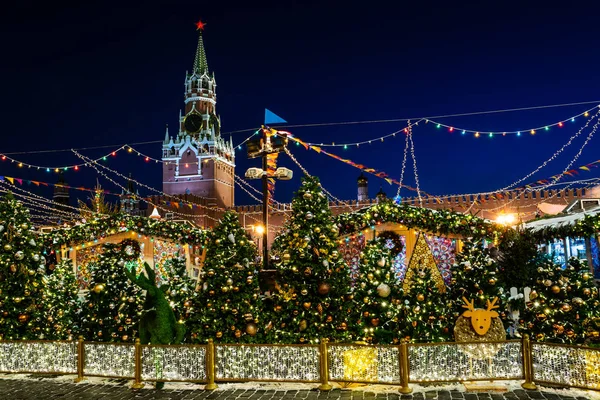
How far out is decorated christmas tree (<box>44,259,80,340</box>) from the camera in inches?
359

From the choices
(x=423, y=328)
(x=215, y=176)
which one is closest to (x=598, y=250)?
(x=423, y=328)

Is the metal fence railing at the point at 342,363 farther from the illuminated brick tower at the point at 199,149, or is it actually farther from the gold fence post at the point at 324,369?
the illuminated brick tower at the point at 199,149

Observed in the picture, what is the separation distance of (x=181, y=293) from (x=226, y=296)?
2.02 meters

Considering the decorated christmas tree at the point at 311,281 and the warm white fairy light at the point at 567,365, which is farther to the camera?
the decorated christmas tree at the point at 311,281

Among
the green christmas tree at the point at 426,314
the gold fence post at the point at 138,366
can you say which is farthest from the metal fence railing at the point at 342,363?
the green christmas tree at the point at 426,314

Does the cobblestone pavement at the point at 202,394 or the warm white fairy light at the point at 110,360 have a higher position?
the warm white fairy light at the point at 110,360

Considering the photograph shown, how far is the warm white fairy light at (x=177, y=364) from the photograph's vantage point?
684cm

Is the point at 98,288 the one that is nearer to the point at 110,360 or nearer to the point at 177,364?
the point at 110,360

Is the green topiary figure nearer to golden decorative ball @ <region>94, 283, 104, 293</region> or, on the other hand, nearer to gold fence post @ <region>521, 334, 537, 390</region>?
golden decorative ball @ <region>94, 283, 104, 293</region>

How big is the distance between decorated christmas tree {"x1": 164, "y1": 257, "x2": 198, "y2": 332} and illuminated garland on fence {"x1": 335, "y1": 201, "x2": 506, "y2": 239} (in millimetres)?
3472

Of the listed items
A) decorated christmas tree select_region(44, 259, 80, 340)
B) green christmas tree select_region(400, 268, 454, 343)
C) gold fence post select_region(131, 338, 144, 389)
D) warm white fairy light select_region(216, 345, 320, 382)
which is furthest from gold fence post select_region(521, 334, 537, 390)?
decorated christmas tree select_region(44, 259, 80, 340)

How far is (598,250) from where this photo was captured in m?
12.6

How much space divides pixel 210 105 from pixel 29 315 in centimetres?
6408

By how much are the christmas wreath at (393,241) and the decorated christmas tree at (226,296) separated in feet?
16.8
